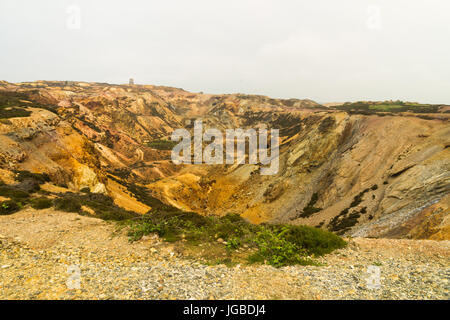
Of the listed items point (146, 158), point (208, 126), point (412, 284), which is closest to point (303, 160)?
point (412, 284)

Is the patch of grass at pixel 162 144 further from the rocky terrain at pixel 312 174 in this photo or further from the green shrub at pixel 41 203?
the green shrub at pixel 41 203

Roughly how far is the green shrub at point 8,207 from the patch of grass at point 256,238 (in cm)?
815

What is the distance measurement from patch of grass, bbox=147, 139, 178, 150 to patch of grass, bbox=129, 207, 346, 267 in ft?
265

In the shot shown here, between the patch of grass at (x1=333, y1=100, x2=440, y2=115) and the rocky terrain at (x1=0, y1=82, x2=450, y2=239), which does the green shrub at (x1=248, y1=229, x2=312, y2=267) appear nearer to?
the rocky terrain at (x1=0, y1=82, x2=450, y2=239)

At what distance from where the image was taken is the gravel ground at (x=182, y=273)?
233 inches

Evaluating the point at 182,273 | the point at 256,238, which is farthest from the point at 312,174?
the point at 182,273

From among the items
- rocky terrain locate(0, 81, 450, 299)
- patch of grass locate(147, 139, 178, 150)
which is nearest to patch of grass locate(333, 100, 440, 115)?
rocky terrain locate(0, 81, 450, 299)

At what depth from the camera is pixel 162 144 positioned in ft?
305

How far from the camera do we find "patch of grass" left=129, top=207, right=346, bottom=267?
28.3ft

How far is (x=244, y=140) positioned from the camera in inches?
3147

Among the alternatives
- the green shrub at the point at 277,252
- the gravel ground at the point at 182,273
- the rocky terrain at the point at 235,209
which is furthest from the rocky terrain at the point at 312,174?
the green shrub at the point at 277,252
